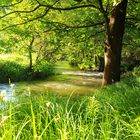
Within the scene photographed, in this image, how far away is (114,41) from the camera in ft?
40.0

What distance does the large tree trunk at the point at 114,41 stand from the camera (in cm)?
1195

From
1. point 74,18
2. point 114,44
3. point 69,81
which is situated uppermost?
point 74,18

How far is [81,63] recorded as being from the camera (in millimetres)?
16625

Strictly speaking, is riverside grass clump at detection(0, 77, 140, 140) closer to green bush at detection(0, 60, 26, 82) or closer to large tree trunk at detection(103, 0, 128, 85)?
large tree trunk at detection(103, 0, 128, 85)

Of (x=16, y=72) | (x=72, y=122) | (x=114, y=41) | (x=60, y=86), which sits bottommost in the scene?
(x=60, y=86)

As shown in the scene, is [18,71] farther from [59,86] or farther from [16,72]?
[59,86]

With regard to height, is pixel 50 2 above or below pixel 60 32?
above

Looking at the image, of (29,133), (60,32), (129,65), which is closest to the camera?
(29,133)

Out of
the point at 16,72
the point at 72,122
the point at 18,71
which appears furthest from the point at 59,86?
the point at 72,122

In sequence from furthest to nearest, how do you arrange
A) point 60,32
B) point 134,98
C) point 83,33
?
point 83,33 → point 60,32 → point 134,98

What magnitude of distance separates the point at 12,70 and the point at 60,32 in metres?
12.4

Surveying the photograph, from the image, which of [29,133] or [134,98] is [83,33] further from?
[29,133]

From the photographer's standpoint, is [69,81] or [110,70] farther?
[69,81]

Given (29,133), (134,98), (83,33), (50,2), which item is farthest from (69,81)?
(29,133)
